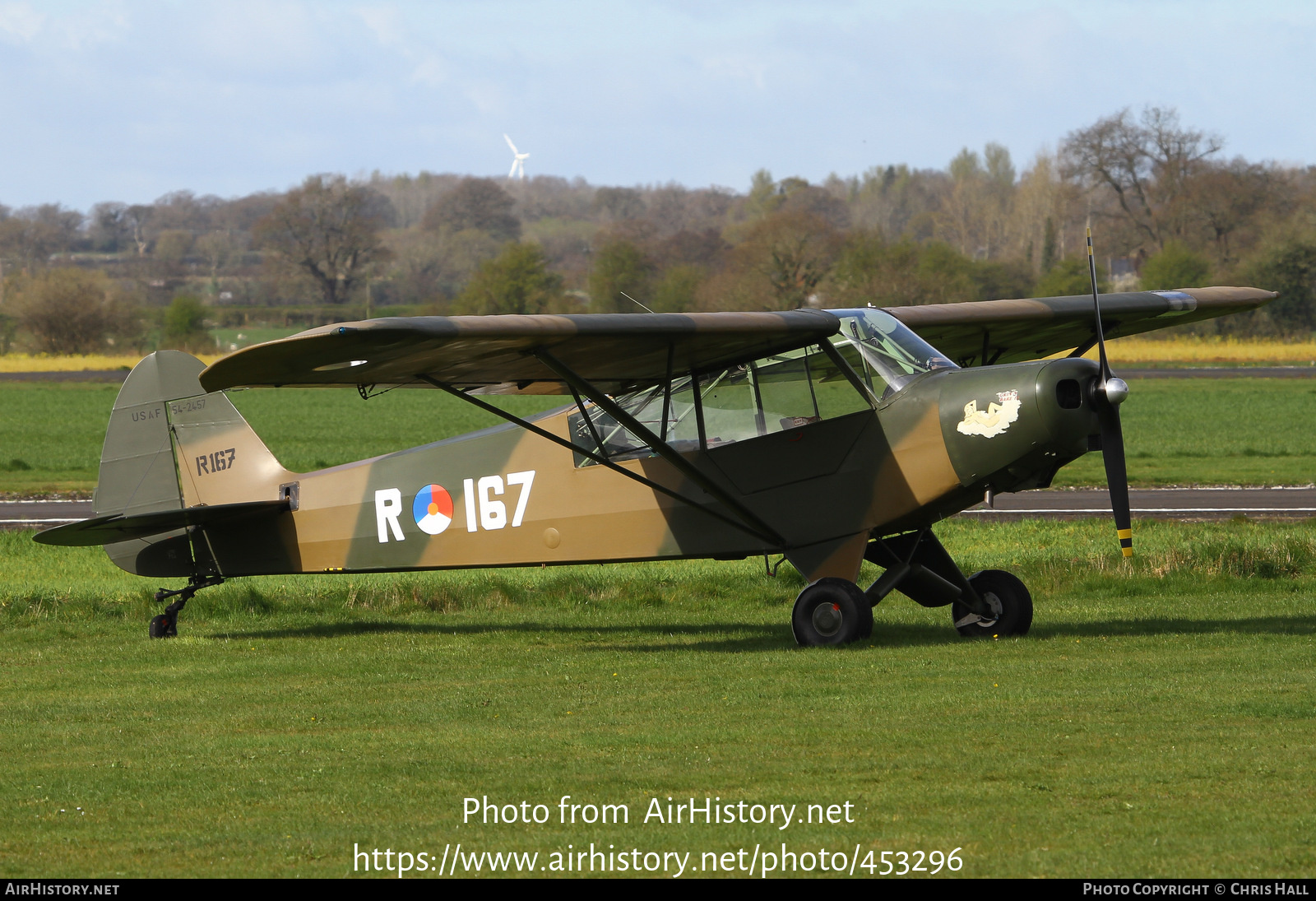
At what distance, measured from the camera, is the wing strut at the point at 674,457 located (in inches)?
432

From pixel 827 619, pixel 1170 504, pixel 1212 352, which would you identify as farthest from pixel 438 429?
pixel 1212 352

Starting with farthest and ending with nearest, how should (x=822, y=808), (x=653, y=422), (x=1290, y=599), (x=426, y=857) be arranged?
(x=1290, y=599) < (x=653, y=422) < (x=822, y=808) < (x=426, y=857)

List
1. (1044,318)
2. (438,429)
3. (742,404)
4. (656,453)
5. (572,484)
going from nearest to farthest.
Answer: (742,404) → (656,453) → (572,484) → (1044,318) → (438,429)

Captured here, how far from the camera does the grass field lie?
30.0 m

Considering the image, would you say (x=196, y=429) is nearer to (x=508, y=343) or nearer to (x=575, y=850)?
(x=508, y=343)

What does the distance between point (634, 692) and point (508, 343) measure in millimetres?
2681

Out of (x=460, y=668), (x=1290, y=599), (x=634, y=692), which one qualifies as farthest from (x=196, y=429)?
(x=1290, y=599)

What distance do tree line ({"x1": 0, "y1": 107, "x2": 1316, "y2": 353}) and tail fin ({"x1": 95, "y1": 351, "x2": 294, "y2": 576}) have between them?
3386 centimetres

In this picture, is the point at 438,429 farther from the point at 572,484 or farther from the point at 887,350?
the point at 887,350

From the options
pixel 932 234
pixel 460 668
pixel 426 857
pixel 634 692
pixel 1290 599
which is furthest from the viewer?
pixel 932 234

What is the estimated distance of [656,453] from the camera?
12.1m

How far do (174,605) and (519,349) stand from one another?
4966 millimetres

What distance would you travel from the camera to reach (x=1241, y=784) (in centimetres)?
669

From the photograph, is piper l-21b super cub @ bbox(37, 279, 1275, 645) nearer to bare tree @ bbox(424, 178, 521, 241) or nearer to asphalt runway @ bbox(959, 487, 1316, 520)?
asphalt runway @ bbox(959, 487, 1316, 520)
